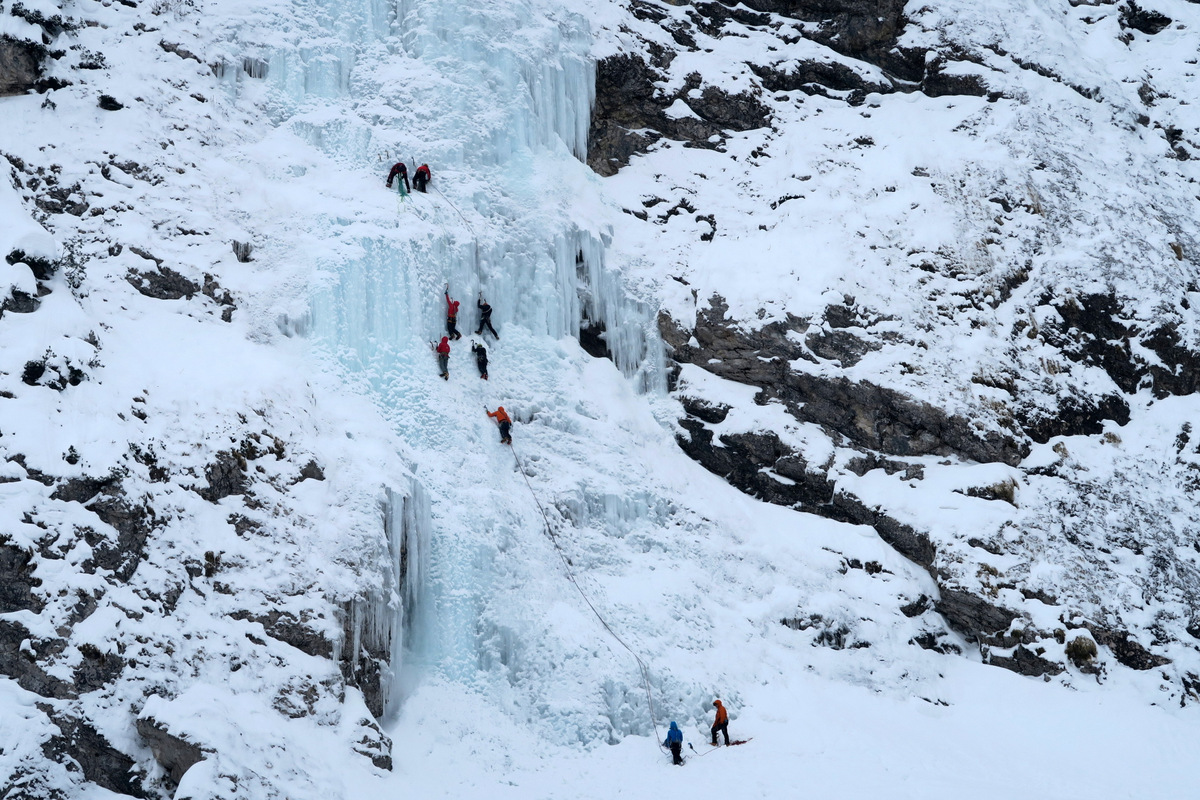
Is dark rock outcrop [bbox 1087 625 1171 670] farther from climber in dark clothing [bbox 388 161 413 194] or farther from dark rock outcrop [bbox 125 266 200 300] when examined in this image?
dark rock outcrop [bbox 125 266 200 300]

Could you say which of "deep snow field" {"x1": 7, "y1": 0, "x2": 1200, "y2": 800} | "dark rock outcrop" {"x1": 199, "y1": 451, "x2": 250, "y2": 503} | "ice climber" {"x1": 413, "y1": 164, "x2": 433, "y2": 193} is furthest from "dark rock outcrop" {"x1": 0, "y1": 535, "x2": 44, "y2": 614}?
"ice climber" {"x1": 413, "y1": 164, "x2": 433, "y2": 193}

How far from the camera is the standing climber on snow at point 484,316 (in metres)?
18.0

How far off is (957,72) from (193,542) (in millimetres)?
18690

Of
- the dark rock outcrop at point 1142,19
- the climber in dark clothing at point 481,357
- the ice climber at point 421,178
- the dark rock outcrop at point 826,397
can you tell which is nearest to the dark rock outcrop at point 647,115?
the dark rock outcrop at point 826,397

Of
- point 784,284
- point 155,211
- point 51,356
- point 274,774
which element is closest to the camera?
point 274,774

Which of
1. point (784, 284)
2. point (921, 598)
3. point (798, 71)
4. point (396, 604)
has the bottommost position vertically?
point (921, 598)

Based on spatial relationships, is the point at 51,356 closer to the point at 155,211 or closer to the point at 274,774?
the point at 155,211

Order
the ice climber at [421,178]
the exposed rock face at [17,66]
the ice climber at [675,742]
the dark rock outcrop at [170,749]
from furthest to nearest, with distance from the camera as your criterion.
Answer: the ice climber at [421,178] < the exposed rock face at [17,66] < the ice climber at [675,742] < the dark rock outcrop at [170,749]

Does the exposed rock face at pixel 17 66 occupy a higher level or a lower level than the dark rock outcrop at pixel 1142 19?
lower

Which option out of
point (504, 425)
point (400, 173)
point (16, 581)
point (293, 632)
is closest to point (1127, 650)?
point (504, 425)

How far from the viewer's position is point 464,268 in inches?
710

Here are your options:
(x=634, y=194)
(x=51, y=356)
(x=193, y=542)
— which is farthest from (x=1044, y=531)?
(x=51, y=356)

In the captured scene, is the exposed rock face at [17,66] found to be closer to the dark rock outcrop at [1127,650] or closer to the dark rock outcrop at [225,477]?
the dark rock outcrop at [225,477]

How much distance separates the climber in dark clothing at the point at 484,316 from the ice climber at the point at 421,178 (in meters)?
2.37
